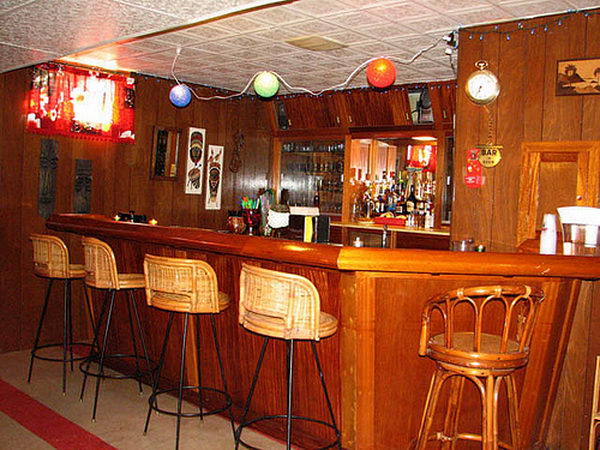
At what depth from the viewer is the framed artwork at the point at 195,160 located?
6977mm

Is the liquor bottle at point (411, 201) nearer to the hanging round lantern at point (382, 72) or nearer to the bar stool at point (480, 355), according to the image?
the hanging round lantern at point (382, 72)

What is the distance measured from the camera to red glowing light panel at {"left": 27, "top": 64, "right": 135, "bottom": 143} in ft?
18.9

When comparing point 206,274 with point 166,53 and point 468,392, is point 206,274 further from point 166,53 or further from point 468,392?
point 166,53

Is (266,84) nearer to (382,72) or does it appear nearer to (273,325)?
(382,72)

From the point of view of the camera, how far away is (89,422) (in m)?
4.03

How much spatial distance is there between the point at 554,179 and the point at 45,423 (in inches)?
147

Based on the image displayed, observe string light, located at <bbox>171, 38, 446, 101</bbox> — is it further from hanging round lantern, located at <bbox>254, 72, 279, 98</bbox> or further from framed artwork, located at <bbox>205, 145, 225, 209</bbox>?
framed artwork, located at <bbox>205, 145, 225, 209</bbox>

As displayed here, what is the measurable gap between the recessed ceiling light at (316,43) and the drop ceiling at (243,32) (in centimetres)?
7

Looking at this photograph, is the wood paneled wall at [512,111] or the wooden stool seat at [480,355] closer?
the wooden stool seat at [480,355]

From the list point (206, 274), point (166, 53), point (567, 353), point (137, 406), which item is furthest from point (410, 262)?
point (166, 53)

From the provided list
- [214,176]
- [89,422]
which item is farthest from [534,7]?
[214,176]

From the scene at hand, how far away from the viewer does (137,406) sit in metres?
4.33

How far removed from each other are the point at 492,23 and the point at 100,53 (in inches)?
133

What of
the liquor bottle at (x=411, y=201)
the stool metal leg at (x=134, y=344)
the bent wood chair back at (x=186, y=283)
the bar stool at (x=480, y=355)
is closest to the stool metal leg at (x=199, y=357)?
the stool metal leg at (x=134, y=344)
